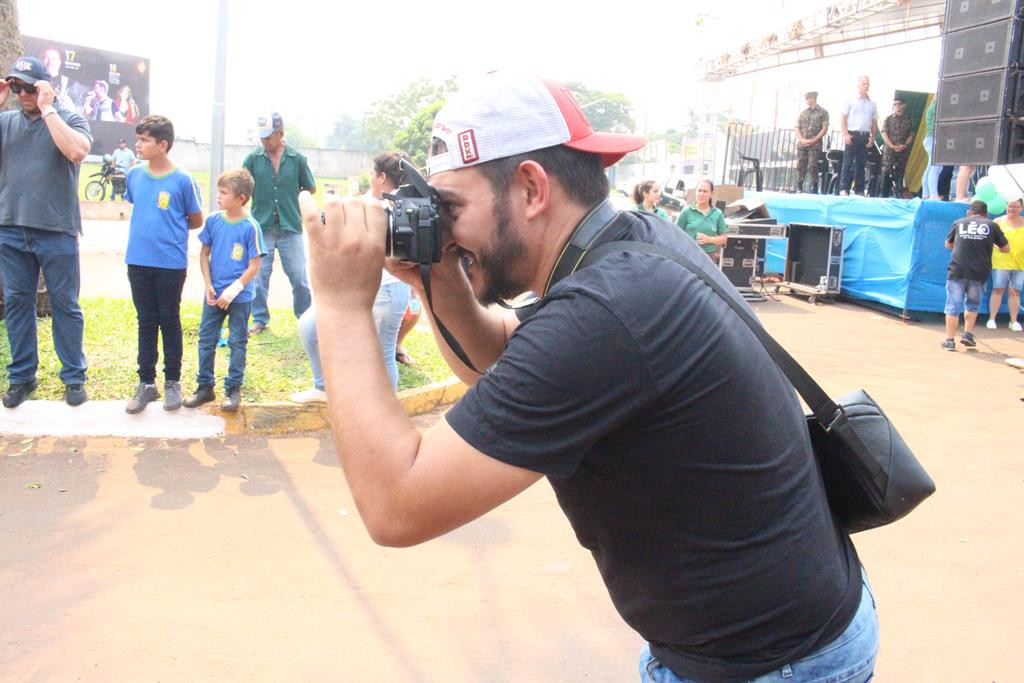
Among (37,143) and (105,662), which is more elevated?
(37,143)

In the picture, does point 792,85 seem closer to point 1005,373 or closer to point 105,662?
point 1005,373

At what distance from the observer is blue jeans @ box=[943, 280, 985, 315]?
10.4 metres

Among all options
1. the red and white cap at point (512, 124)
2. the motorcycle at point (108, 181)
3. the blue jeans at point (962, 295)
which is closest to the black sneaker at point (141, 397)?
the red and white cap at point (512, 124)

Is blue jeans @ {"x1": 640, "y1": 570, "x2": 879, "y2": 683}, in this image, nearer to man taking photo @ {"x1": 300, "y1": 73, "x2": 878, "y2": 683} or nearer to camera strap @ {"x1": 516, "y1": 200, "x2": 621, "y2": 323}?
man taking photo @ {"x1": 300, "y1": 73, "x2": 878, "y2": 683}

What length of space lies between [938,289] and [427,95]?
52.3 meters

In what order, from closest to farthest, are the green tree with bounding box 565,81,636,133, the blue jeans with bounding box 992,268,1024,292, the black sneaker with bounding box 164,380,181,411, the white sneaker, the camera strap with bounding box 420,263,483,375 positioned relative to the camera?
1. the camera strap with bounding box 420,263,483,375
2. the black sneaker with bounding box 164,380,181,411
3. the white sneaker
4. the blue jeans with bounding box 992,268,1024,292
5. the green tree with bounding box 565,81,636,133

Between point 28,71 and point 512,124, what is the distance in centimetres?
526

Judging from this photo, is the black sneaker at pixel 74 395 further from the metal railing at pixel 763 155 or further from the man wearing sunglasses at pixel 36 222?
the metal railing at pixel 763 155

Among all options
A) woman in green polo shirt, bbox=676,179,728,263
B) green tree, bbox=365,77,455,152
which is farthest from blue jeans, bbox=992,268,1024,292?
green tree, bbox=365,77,455,152

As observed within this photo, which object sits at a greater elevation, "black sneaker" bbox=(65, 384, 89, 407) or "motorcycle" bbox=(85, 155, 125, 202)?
"motorcycle" bbox=(85, 155, 125, 202)


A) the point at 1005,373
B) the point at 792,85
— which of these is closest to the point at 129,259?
the point at 1005,373

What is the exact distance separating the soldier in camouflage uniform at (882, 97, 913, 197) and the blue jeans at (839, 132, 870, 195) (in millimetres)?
360

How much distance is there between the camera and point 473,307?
1.83 m

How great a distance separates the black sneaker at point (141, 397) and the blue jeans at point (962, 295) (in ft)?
29.1
